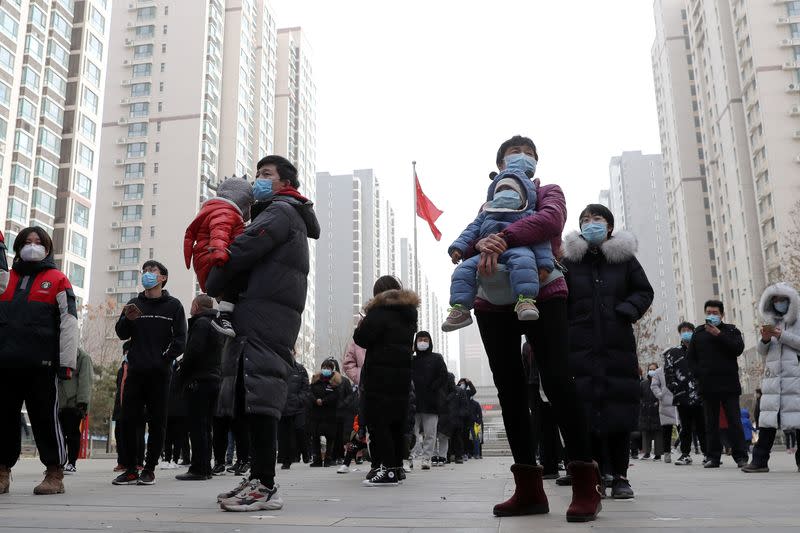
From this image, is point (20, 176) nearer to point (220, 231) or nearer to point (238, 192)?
point (238, 192)

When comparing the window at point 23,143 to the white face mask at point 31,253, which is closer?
the white face mask at point 31,253

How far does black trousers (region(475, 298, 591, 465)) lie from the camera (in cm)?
406

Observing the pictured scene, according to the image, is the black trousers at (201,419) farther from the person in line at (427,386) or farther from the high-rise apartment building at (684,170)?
the high-rise apartment building at (684,170)

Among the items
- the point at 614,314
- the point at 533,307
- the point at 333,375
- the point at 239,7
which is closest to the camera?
the point at 533,307

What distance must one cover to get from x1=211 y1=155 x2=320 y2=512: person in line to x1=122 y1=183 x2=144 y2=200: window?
8101cm

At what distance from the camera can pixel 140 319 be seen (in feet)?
25.1

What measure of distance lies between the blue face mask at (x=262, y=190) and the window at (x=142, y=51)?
8722cm

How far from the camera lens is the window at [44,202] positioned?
56.9 metres

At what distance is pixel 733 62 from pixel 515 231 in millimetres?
80426

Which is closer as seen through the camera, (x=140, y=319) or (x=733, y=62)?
(x=140, y=319)

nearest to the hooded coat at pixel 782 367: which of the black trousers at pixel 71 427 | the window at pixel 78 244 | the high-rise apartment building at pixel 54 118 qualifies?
the black trousers at pixel 71 427

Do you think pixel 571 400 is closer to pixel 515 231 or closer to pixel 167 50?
pixel 515 231

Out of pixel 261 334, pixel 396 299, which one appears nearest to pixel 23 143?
pixel 396 299

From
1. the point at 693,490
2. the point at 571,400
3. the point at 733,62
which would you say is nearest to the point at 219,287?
the point at 571,400
